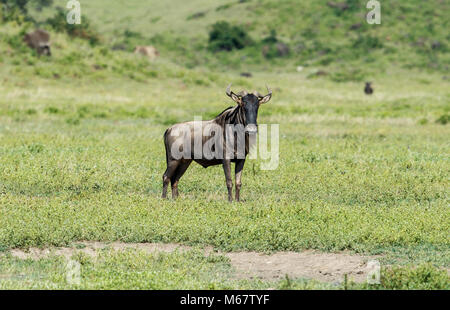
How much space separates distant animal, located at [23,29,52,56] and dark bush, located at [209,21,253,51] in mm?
26371

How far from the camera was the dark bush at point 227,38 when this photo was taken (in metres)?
65.9

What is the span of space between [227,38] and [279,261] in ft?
190

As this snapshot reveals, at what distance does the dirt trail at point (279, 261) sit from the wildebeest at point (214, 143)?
315 centimetres

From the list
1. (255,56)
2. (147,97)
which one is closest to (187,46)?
(255,56)

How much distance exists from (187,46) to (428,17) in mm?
25977

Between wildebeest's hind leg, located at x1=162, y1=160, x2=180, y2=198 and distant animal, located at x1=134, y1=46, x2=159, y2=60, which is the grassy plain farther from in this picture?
distant animal, located at x1=134, y1=46, x2=159, y2=60

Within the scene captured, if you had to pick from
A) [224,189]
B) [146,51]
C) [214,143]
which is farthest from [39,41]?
[214,143]

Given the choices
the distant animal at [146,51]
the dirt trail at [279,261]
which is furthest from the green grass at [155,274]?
the distant animal at [146,51]

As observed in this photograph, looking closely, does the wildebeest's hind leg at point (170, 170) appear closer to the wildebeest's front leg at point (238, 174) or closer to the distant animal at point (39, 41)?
the wildebeest's front leg at point (238, 174)

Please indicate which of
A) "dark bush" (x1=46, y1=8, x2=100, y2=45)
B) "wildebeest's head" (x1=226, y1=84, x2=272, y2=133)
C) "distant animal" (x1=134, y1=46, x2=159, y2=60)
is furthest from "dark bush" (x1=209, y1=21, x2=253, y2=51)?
"wildebeest's head" (x1=226, y1=84, x2=272, y2=133)

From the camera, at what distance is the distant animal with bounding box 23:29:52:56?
40875mm

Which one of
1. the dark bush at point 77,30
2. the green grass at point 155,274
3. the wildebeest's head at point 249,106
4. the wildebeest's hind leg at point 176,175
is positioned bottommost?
the green grass at point 155,274

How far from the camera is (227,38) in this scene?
66062 millimetres

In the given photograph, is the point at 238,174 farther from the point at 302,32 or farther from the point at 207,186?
the point at 302,32
